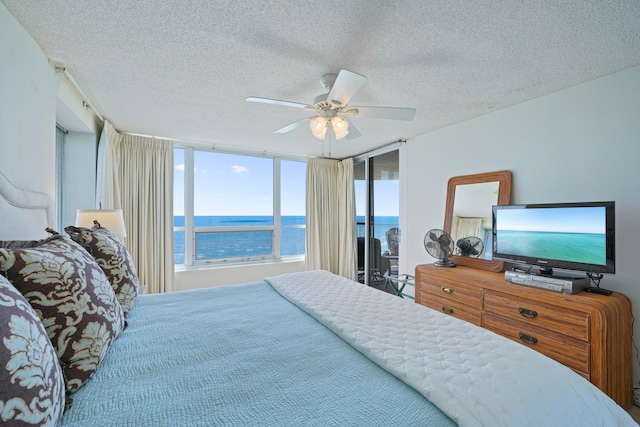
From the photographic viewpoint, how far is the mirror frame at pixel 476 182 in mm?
2492

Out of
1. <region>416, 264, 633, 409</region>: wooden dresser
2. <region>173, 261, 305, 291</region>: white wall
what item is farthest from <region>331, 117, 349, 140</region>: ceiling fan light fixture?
<region>173, 261, 305, 291</region>: white wall

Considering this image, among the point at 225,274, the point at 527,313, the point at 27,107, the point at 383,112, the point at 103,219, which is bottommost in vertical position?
the point at 225,274

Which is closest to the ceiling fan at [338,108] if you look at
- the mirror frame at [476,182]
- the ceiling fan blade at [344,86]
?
the ceiling fan blade at [344,86]

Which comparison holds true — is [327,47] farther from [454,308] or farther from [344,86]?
[454,308]

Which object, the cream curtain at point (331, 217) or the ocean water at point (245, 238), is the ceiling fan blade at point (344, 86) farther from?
the cream curtain at point (331, 217)

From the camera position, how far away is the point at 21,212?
4.48ft

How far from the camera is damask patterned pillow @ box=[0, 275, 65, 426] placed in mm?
488

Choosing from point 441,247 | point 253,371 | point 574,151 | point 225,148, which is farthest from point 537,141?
point 225,148

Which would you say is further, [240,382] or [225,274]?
[225,274]

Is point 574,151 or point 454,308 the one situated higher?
point 574,151

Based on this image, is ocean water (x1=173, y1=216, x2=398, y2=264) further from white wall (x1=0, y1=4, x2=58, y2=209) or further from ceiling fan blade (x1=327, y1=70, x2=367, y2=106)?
ceiling fan blade (x1=327, y1=70, x2=367, y2=106)

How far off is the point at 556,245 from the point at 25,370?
108 inches

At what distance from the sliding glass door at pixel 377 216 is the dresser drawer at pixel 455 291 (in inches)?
53.5

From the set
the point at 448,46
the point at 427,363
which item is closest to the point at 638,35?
the point at 448,46
